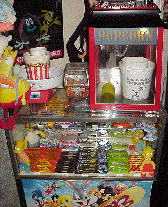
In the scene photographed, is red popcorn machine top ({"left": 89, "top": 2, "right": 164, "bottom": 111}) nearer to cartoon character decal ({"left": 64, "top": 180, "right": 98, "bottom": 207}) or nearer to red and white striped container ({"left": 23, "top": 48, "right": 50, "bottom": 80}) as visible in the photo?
red and white striped container ({"left": 23, "top": 48, "right": 50, "bottom": 80})

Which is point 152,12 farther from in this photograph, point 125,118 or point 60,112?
point 60,112

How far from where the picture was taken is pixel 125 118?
1.43 metres

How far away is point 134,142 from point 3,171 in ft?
2.79

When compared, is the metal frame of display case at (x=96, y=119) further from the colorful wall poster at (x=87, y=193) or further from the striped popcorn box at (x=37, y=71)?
the striped popcorn box at (x=37, y=71)

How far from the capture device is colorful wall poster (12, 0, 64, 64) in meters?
1.66

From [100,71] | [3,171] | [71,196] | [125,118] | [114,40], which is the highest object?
[114,40]

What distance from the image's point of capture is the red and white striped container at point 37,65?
1.50 metres

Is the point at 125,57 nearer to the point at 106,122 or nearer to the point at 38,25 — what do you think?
the point at 106,122

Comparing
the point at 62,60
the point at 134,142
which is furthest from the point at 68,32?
the point at 134,142

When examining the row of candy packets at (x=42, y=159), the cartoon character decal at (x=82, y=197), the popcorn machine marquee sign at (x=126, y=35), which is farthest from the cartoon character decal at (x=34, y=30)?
the cartoon character decal at (x=82, y=197)

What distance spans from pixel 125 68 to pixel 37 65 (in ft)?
1.61

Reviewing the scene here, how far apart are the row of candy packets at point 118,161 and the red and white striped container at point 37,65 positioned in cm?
64

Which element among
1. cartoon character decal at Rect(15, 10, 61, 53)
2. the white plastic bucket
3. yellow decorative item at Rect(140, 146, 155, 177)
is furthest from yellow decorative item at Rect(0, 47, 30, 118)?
yellow decorative item at Rect(140, 146, 155, 177)

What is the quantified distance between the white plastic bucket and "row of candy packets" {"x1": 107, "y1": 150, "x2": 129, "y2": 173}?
0.37 meters
